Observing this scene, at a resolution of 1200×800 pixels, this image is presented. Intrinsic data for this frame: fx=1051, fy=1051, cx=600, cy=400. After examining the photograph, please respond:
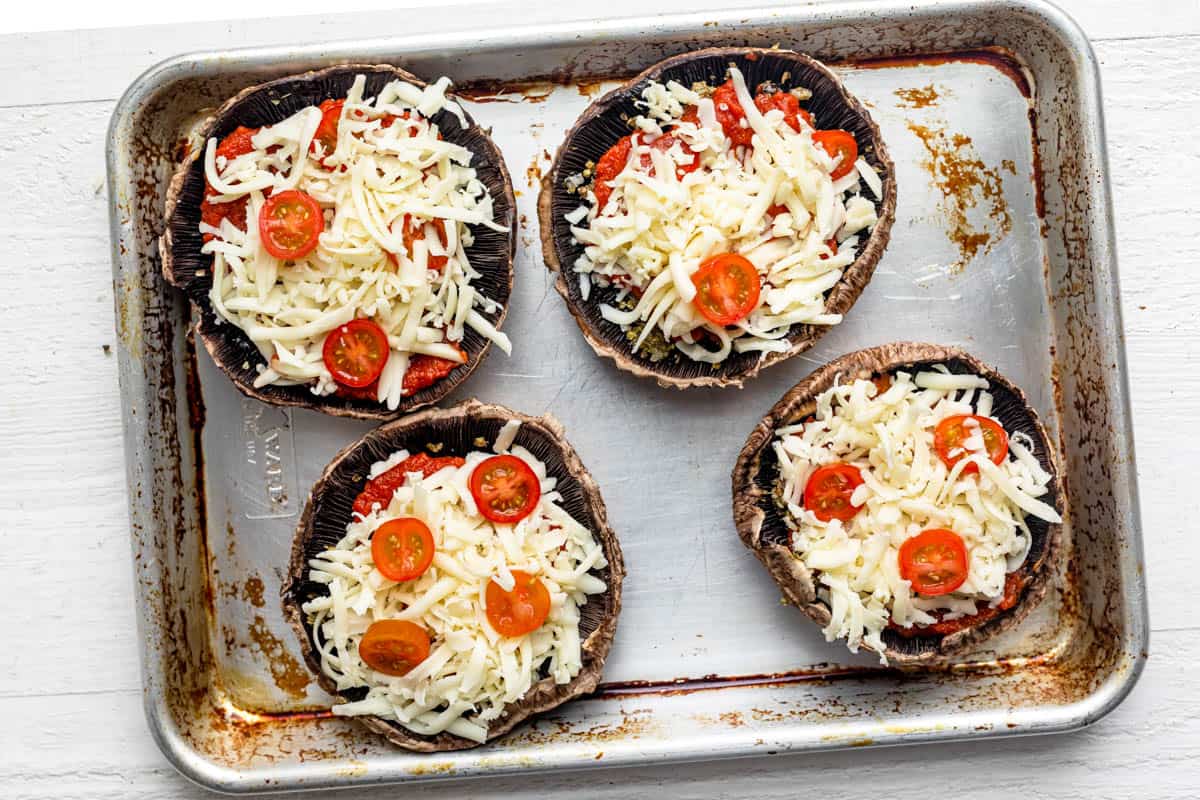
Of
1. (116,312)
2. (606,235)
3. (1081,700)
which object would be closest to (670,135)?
(606,235)

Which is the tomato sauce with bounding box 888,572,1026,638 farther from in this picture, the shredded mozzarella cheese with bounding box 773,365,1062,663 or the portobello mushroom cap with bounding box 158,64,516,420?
the portobello mushroom cap with bounding box 158,64,516,420

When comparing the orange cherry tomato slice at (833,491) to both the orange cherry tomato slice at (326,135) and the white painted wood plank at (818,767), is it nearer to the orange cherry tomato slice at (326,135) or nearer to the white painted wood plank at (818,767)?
the white painted wood plank at (818,767)

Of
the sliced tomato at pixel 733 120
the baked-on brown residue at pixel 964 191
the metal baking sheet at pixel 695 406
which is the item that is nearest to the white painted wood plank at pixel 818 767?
the metal baking sheet at pixel 695 406

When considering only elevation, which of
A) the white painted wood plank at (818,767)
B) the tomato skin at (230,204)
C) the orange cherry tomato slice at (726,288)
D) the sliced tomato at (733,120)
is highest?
the sliced tomato at (733,120)

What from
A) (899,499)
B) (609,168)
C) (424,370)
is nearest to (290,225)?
(424,370)

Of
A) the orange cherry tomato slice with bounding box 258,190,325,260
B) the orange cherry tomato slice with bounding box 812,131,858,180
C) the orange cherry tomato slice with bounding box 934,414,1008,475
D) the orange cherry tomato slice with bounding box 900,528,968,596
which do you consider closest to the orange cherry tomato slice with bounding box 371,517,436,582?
the orange cherry tomato slice with bounding box 258,190,325,260

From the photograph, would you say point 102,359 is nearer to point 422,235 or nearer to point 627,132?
point 422,235
